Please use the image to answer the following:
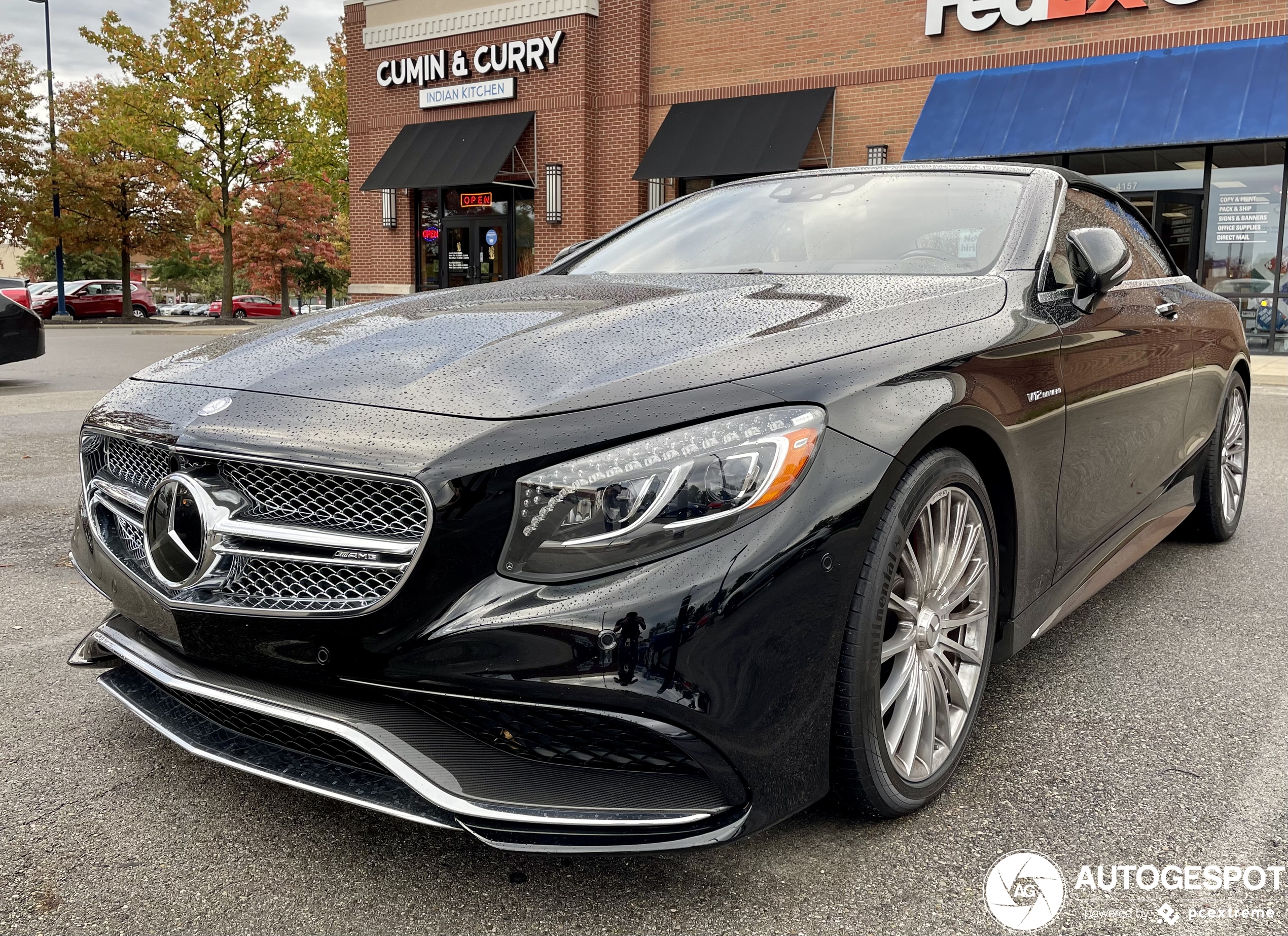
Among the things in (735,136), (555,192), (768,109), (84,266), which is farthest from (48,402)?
(84,266)

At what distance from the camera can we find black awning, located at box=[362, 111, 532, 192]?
2014 centimetres

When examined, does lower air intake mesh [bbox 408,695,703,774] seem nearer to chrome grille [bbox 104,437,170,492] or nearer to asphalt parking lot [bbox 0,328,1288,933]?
asphalt parking lot [bbox 0,328,1288,933]

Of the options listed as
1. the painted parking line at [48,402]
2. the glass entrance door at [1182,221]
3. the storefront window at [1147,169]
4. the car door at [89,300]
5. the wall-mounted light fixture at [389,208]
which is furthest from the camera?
the car door at [89,300]

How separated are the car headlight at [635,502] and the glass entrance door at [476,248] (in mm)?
19978

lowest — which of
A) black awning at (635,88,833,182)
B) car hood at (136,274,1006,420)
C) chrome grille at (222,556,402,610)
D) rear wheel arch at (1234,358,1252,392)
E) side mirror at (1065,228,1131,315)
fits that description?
chrome grille at (222,556,402,610)

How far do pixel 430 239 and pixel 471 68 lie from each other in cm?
355

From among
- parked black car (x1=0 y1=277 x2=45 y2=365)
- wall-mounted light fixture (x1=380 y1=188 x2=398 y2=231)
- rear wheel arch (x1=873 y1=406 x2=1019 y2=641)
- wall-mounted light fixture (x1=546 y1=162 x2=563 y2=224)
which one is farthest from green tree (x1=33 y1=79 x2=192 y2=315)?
rear wheel arch (x1=873 y1=406 x2=1019 y2=641)

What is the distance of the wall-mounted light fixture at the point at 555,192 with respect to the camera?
20062 millimetres

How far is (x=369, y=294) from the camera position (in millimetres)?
23344

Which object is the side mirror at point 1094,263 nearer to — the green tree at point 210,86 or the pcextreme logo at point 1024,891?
the pcextreme logo at point 1024,891

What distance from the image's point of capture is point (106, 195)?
34250 millimetres

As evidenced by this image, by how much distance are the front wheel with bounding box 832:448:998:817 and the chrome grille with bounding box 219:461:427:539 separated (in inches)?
33.3

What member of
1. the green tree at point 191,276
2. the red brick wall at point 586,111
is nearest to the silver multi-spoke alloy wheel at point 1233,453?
the red brick wall at point 586,111

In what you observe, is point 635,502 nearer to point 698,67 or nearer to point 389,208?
point 698,67
